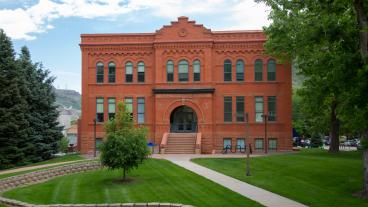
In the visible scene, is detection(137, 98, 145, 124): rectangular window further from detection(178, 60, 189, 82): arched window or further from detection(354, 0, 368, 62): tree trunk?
detection(354, 0, 368, 62): tree trunk

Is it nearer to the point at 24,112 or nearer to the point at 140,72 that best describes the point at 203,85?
the point at 140,72

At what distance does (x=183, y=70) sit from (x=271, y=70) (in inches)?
322

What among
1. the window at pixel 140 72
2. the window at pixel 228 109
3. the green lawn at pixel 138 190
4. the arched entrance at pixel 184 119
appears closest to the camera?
the green lawn at pixel 138 190

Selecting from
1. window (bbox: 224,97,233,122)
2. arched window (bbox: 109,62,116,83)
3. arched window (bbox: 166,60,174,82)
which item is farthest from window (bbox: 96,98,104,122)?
window (bbox: 224,97,233,122)

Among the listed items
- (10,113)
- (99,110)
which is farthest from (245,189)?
(99,110)

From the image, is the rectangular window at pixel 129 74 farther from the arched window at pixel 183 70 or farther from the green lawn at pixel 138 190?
the green lawn at pixel 138 190

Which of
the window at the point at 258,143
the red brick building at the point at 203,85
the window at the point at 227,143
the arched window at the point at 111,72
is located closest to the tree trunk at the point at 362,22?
the red brick building at the point at 203,85

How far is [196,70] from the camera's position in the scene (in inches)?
1682

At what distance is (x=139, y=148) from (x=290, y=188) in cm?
799

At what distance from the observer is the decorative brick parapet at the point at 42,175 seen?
24.6 meters

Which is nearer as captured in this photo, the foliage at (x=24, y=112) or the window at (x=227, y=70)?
the foliage at (x=24, y=112)

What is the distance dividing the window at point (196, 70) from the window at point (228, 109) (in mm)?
3256

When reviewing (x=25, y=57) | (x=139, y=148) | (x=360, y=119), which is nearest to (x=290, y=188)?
(x=360, y=119)

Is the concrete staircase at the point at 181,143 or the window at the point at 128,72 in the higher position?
the window at the point at 128,72
